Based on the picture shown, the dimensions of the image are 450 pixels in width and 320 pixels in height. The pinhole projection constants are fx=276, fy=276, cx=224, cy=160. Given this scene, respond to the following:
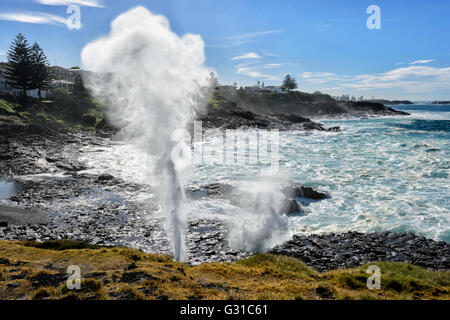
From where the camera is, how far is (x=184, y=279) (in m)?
9.86

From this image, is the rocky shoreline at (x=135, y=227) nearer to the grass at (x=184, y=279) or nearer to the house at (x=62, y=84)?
the grass at (x=184, y=279)

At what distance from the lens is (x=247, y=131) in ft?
214

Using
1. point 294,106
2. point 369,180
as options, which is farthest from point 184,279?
point 294,106

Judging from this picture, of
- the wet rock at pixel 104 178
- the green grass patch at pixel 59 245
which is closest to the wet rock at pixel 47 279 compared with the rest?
the green grass patch at pixel 59 245

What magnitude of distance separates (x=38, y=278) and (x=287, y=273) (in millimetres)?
9148

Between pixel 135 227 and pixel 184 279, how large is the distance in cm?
842

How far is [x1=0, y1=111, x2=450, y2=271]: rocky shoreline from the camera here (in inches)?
564

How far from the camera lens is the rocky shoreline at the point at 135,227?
14.3m

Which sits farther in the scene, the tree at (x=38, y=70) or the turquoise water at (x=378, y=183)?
the tree at (x=38, y=70)

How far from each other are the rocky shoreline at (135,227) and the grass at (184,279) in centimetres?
172
